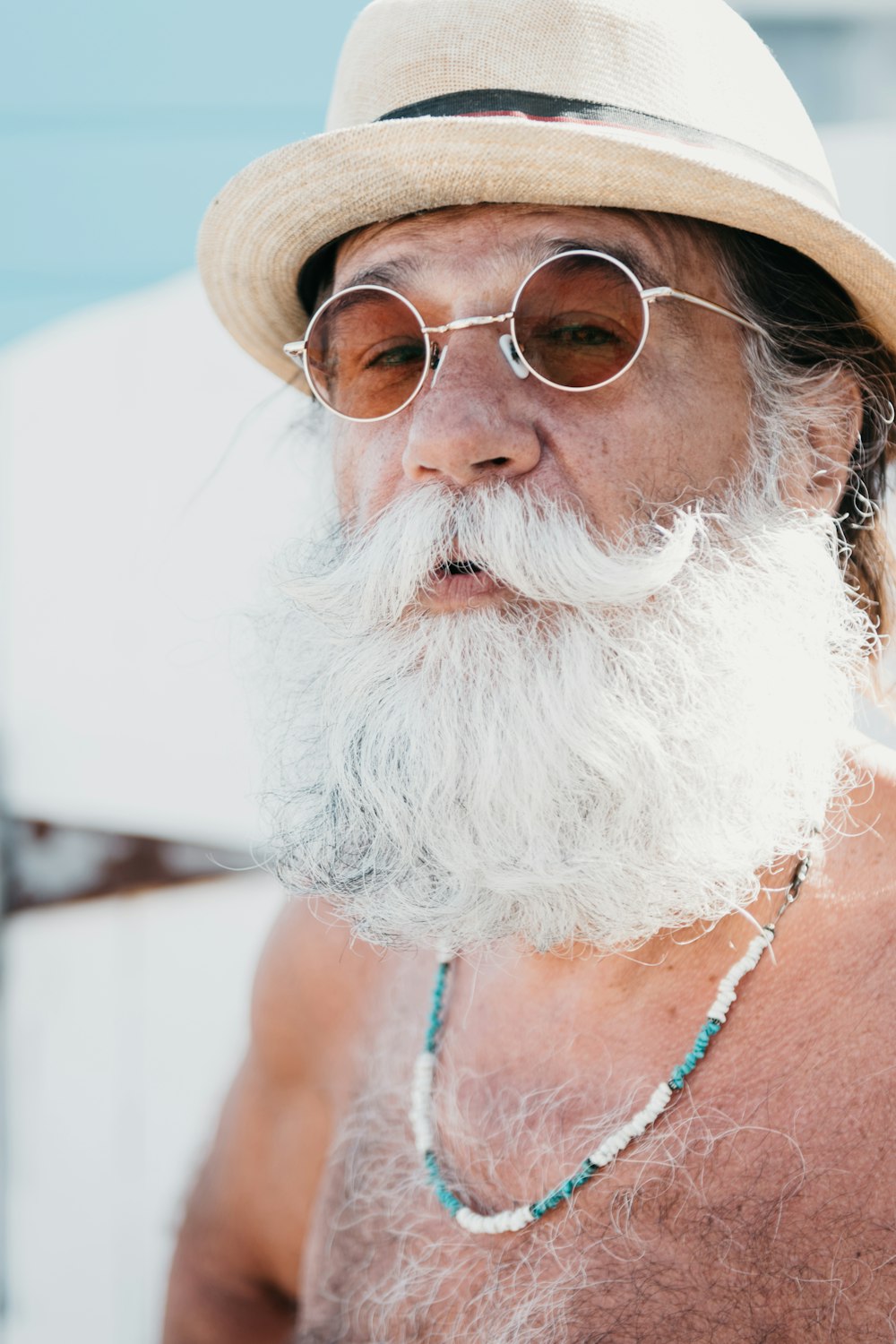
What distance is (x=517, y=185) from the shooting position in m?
1.47

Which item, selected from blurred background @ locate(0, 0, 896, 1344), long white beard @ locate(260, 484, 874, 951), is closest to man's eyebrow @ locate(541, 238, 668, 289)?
long white beard @ locate(260, 484, 874, 951)

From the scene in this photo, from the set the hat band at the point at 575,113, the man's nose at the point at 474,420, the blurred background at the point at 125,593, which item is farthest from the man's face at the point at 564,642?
the blurred background at the point at 125,593

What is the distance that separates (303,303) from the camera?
1976mm

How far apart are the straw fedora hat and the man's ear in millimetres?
112

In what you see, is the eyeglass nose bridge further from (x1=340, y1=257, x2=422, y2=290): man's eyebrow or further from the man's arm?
the man's arm

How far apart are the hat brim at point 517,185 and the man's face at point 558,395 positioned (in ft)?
0.15

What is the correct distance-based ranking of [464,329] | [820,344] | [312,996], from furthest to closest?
1. [312,996]
2. [820,344]
3. [464,329]

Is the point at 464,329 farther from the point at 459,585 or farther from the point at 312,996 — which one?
the point at 312,996

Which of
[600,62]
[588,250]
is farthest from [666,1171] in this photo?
[600,62]

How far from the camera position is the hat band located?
57.4 inches

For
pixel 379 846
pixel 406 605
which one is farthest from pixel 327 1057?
pixel 406 605

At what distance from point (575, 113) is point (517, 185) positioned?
12 centimetres

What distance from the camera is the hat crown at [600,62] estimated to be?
1.48 m

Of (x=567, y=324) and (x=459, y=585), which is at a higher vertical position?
(x=567, y=324)
